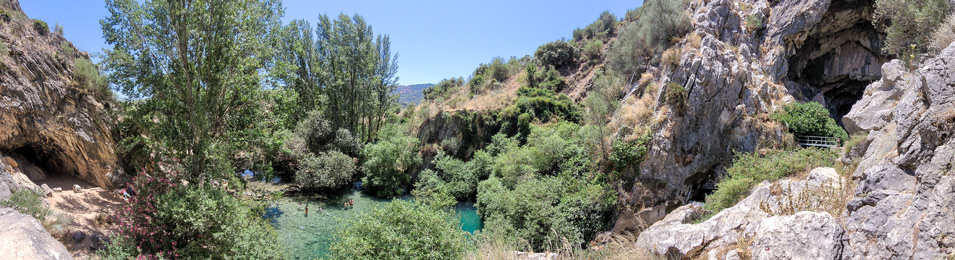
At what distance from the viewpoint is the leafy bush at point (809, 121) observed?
1388 centimetres

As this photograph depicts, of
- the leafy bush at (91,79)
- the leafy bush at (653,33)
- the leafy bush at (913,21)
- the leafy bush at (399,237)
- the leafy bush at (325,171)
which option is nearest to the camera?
the leafy bush at (399,237)

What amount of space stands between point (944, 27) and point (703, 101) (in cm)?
615

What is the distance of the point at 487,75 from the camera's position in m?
37.7

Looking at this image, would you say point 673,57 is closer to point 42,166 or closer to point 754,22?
point 754,22

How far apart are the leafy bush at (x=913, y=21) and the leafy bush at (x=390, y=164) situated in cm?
2218

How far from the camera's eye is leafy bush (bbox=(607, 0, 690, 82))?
1709cm

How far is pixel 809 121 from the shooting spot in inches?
549

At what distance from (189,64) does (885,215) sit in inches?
600

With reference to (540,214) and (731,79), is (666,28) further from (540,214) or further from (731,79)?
(540,214)

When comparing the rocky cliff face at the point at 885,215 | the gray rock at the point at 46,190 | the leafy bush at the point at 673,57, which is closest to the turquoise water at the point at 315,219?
the gray rock at the point at 46,190

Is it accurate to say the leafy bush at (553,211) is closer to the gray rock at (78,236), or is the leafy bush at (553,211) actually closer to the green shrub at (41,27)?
the gray rock at (78,236)

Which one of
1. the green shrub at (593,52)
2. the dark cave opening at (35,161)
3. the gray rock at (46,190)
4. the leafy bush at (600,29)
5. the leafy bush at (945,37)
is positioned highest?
the leafy bush at (600,29)

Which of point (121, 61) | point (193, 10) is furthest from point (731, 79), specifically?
point (121, 61)

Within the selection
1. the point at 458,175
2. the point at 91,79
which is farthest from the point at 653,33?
the point at 91,79
